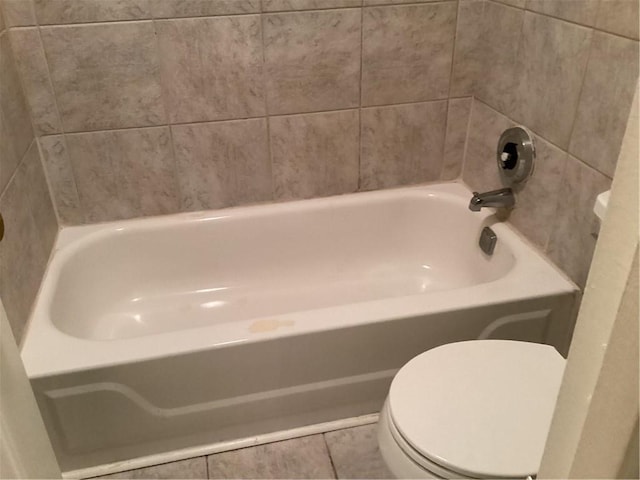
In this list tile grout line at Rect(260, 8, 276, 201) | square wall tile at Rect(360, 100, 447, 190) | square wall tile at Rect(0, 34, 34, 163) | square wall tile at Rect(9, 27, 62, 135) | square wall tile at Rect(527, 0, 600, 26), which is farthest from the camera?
square wall tile at Rect(360, 100, 447, 190)

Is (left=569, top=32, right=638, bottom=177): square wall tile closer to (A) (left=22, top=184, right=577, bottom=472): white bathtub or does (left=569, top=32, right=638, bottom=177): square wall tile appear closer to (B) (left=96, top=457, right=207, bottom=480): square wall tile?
(A) (left=22, top=184, right=577, bottom=472): white bathtub

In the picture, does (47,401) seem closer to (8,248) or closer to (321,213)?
(8,248)

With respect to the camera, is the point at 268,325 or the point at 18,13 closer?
the point at 268,325

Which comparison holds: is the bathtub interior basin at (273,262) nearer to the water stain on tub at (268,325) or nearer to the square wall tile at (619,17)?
the water stain on tub at (268,325)

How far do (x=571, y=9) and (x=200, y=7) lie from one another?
0.99 m

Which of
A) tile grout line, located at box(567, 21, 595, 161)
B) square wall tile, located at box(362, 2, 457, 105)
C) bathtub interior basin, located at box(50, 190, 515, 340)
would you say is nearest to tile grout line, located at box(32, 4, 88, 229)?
bathtub interior basin, located at box(50, 190, 515, 340)

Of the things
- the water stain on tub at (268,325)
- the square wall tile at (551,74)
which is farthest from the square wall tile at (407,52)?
the water stain on tub at (268,325)

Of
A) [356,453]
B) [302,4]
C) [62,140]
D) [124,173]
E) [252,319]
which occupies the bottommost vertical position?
[356,453]

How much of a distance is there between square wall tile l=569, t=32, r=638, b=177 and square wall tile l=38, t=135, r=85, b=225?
146cm

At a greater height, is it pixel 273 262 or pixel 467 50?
pixel 467 50

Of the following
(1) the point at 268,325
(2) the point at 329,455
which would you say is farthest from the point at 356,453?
(1) the point at 268,325

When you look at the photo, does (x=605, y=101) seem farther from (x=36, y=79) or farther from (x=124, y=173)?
(x=36, y=79)

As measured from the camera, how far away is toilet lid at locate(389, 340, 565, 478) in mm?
1013

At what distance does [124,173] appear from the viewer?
5.85 ft
